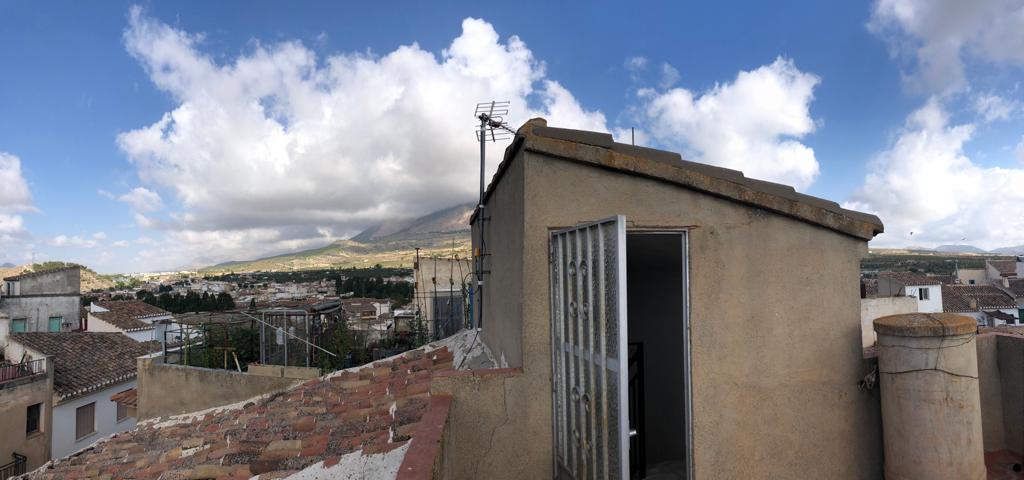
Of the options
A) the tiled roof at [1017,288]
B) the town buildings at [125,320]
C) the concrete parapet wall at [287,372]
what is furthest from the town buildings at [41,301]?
the tiled roof at [1017,288]

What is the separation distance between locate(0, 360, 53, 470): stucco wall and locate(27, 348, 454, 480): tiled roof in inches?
470

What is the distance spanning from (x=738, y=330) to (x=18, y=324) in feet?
138

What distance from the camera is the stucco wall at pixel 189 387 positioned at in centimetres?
1133

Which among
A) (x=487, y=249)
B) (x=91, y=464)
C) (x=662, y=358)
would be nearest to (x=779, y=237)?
(x=662, y=358)

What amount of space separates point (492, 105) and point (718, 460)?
562 centimetres

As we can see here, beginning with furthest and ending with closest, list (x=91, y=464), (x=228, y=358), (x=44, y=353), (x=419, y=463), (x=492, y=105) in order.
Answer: (x=44, y=353) → (x=228, y=358) → (x=492, y=105) → (x=91, y=464) → (x=419, y=463)

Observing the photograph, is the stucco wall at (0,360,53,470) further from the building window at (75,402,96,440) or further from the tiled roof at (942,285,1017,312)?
the tiled roof at (942,285,1017,312)

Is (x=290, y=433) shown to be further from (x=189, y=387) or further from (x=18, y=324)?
(x=18, y=324)

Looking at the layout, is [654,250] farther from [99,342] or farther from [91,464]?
[99,342]

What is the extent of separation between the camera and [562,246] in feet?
12.5

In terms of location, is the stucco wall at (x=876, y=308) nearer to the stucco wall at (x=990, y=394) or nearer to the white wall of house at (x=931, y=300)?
the stucco wall at (x=990, y=394)

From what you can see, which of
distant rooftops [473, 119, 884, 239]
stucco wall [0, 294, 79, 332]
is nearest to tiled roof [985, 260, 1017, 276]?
distant rooftops [473, 119, 884, 239]

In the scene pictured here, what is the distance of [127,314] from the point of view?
3638 cm

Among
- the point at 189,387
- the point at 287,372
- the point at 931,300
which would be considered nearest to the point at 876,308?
the point at 287,372
